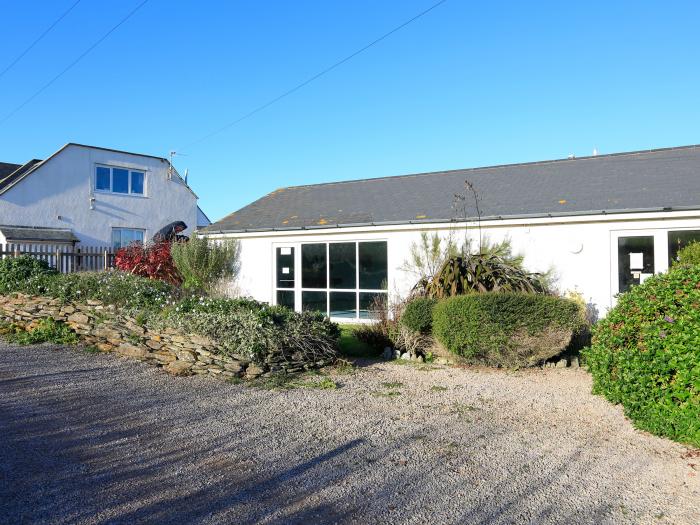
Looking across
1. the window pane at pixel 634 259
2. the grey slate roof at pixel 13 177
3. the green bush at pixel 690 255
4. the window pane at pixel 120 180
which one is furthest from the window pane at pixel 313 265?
the window pane at pixel 120 180

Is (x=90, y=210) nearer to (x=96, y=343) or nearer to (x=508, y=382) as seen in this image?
(x=96, y=343)

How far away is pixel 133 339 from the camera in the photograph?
9.27 meters

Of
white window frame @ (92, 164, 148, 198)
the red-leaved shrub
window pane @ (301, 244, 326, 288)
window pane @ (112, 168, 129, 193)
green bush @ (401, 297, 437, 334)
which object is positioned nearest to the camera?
green bush @ (401, 297, 437, 334)

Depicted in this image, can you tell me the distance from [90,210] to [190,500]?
24242mm

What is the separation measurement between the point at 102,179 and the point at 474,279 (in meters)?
21.5

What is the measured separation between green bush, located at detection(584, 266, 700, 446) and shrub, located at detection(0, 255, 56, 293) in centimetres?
1178

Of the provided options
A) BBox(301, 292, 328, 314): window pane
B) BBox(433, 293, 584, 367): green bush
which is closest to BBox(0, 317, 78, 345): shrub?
BBox(301, 292, 328, 314): window pane

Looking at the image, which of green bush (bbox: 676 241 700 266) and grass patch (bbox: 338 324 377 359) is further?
grass patch (bbox: 338 324 377 359)

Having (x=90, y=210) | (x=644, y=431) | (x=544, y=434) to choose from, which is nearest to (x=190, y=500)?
(x=544, y=434)

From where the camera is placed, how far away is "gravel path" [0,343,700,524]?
12.4 feet

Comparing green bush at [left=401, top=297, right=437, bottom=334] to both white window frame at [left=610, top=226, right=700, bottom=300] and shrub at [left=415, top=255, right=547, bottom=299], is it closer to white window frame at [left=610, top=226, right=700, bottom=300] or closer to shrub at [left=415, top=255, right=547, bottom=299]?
shrub at [left=415, top=255, right=547, bottom=299]

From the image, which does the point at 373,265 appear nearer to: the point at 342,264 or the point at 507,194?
the point at 342,264

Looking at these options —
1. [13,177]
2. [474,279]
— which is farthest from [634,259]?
[13,177]

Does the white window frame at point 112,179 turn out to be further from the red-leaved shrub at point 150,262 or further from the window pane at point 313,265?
the window pane at point 313,265
